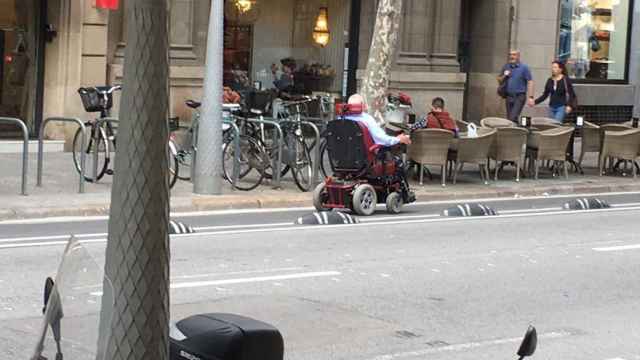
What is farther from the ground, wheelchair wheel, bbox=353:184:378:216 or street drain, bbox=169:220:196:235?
wheelchair wheel, bbox=353:184:378:216

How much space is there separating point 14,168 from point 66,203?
3.63 m

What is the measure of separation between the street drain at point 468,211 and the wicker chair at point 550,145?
4238 mm

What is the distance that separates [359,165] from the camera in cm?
1585

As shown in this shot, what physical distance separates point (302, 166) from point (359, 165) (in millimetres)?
2281

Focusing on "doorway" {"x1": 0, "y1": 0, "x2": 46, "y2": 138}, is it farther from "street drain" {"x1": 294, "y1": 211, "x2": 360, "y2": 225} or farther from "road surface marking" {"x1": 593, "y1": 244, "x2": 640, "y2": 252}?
"road surface marking" {"x1": 593, "y1": 244, "x2": 640, "y2": 252}

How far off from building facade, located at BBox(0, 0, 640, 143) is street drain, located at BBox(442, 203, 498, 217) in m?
7.40

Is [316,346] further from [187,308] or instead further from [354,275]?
[354,275]

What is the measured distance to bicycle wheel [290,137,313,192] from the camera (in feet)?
58.6

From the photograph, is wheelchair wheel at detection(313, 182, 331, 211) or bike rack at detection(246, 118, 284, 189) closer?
wheelchair wheel at detection(313, 182, 331, 211)

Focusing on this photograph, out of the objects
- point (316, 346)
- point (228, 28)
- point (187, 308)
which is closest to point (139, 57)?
point (316, 346)

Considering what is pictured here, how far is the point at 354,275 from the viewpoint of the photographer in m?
11.4

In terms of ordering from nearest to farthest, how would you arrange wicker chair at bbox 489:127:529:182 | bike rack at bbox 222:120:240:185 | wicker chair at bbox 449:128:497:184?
bike rack at bbox 222:120:240:185, wicker chair at bbox 449:128:497:184, wicker chair at bbox 489:127:529:182

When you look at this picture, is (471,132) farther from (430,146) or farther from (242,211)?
(242,211)

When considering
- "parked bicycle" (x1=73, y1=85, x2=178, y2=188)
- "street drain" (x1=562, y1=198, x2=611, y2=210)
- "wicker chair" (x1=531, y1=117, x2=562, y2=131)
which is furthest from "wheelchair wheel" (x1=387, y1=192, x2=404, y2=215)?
"wicker chair" (x1=531, y1=117, x2=562, y2=131)
